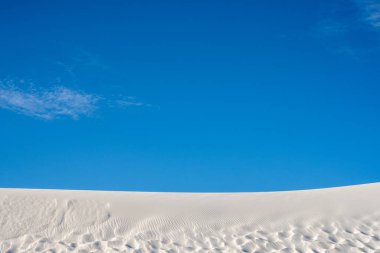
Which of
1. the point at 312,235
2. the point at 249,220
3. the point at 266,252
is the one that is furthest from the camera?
the point at 249,220

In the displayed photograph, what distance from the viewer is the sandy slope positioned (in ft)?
45.2

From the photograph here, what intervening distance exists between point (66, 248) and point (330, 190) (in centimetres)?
909

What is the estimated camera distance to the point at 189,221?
609 inches

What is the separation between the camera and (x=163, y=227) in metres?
15.0

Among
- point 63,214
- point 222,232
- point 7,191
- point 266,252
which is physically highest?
point 7,191

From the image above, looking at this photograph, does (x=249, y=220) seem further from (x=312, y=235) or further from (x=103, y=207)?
(x=103, y=207)

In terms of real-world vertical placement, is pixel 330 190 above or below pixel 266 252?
above

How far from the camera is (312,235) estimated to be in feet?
46.7

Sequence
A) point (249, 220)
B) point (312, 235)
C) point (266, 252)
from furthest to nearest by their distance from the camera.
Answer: point (249, 220)
point (312, 235)
point (266, 252)

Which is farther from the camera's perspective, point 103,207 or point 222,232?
point 103,207

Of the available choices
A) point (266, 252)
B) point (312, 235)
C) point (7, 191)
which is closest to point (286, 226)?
point (312, 235)

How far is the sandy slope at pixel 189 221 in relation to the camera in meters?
13.8

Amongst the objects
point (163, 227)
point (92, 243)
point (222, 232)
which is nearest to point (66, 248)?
point (92, 243)

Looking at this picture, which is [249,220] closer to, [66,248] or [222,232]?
[222,232]
